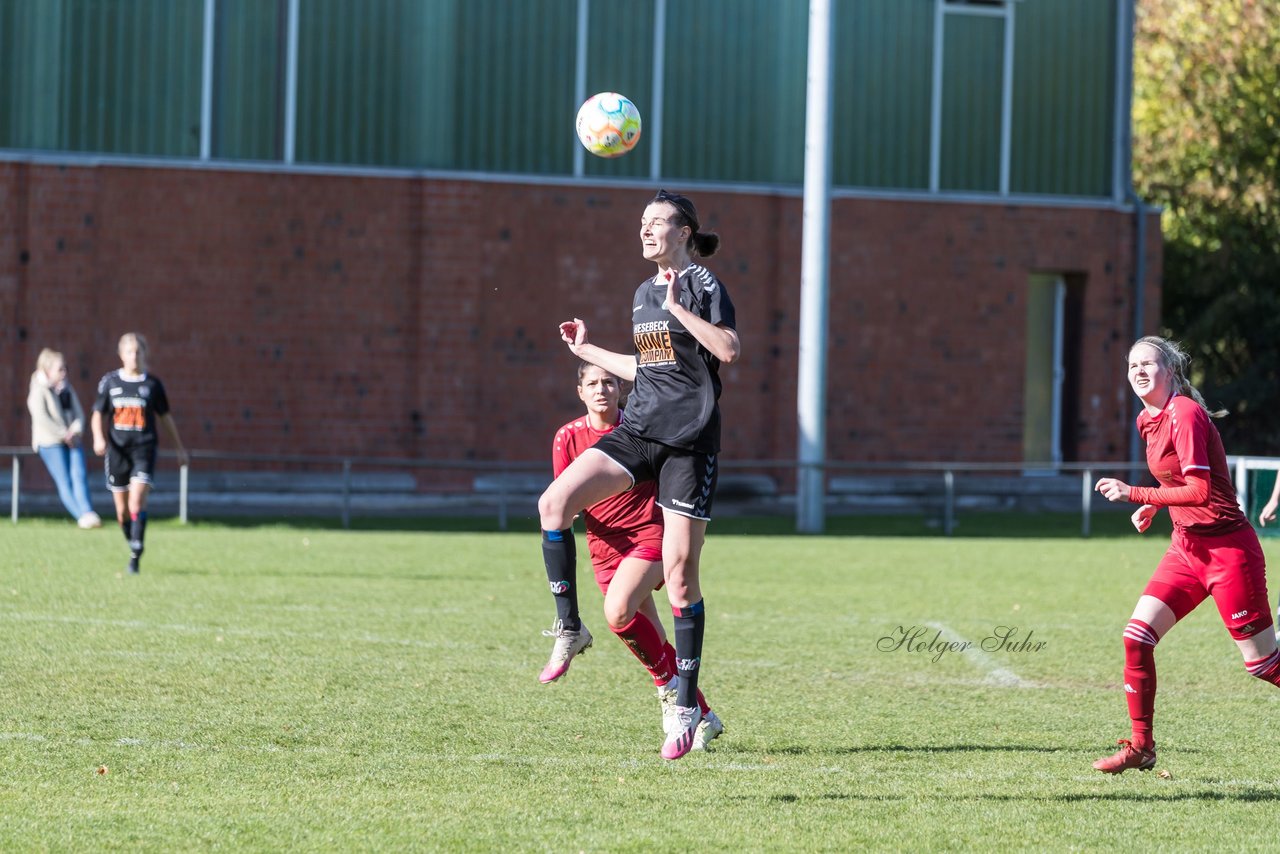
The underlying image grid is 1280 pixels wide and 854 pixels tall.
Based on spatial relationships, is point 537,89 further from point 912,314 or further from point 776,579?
point 776,579

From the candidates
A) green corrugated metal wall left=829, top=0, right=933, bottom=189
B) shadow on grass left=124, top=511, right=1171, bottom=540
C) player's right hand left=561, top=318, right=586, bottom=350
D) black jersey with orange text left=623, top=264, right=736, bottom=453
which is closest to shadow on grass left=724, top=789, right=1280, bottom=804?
black jersey with orange text left=623, top=264, right=736, bottom=453

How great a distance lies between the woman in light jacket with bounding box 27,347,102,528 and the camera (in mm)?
17844

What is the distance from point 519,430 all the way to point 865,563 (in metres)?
8.44

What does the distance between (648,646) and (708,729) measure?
1.67 feet

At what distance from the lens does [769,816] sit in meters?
5.83

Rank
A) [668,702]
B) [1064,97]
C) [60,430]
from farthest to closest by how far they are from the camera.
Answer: [1064,97]
[60,430]
[668,702]

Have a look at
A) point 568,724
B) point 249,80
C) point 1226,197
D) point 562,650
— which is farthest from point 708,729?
point 1226,197

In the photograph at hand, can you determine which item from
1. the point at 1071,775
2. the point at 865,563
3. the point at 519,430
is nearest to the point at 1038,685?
the point at 1071,775

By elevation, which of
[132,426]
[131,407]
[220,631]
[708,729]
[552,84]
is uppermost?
[552,84]

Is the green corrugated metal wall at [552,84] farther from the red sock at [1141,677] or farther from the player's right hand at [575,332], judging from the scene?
the red sock at [1141,677]

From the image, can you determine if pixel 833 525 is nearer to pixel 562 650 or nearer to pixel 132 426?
pixel 132 426

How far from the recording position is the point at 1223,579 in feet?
21.5

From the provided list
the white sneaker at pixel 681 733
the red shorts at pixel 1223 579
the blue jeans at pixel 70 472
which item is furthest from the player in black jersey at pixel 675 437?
the blue jeans at pixel 70 472

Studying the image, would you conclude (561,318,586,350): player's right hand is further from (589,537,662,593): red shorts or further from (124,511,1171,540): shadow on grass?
(124,511,1171,540): shadow on grass
